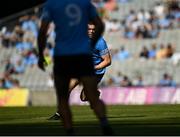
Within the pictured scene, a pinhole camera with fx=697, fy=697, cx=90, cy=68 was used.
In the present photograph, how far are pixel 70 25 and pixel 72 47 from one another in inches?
12.0

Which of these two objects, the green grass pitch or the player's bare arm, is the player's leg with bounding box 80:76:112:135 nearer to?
the player's bare arm

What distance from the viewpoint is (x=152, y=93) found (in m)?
30.2

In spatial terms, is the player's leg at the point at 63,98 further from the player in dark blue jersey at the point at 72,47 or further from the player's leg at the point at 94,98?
the player's leg at the point at 94,98

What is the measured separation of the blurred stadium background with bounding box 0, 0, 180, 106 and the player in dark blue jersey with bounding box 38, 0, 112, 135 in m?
20.1

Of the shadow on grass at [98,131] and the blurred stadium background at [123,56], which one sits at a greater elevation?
the shadow on grass at [98,131]

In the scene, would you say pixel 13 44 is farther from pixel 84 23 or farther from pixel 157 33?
pixel 84 23

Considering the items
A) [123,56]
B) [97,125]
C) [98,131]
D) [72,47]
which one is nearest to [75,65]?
[72,47]

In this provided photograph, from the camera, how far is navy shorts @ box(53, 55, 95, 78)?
9.48 metres

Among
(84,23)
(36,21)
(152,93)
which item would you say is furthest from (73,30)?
(36,21)

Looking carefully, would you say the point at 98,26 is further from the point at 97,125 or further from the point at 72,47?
the point at 97,125

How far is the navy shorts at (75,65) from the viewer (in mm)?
9477

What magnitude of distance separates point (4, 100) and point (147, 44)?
791 centimetres

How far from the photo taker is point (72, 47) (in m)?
9.48

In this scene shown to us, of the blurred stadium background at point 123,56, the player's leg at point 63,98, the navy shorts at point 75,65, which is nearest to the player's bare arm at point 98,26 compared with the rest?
the navy shorts at point 75,65
